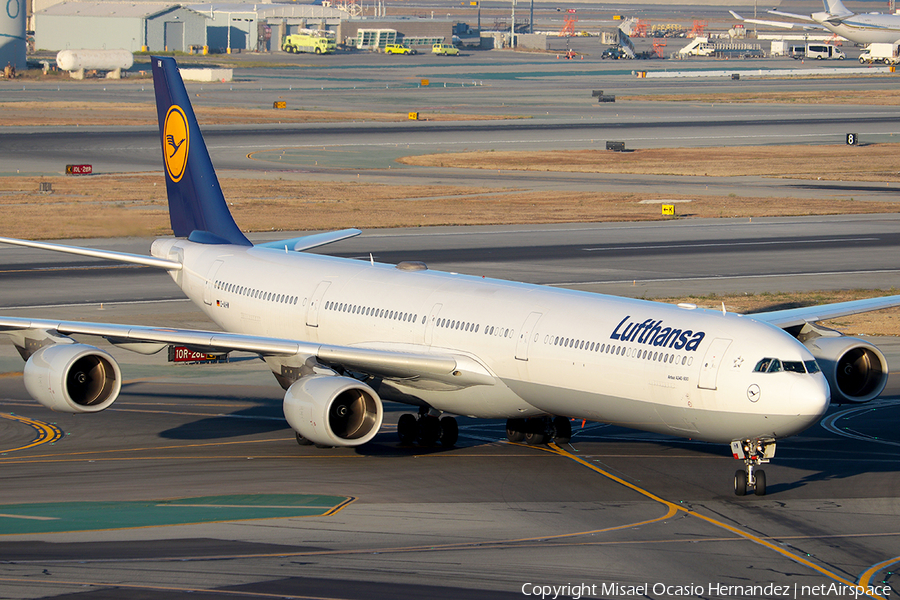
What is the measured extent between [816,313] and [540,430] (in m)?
8.52

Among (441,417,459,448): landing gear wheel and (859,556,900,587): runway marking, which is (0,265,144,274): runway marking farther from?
(859,556,900,587): runway marking

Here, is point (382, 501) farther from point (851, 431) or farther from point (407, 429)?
point (851, 431)

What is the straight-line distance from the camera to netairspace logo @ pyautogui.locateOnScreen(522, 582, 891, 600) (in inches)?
838

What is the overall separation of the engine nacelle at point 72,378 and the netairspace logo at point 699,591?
47.9ft

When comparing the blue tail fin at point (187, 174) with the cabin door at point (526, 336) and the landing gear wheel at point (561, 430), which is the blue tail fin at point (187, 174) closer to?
the landing gear wheel at point (561, 430)

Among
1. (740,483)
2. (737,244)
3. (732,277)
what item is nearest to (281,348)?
(740,483)

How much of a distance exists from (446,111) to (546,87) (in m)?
44.4

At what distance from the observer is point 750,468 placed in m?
28.3

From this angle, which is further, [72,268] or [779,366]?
[72,268]

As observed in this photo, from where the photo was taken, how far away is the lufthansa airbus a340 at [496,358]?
27422 mm

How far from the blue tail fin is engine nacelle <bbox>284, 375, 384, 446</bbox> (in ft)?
43.4

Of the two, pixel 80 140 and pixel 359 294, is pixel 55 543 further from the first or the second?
pixel 80 140

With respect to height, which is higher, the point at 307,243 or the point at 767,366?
the point at 307,243

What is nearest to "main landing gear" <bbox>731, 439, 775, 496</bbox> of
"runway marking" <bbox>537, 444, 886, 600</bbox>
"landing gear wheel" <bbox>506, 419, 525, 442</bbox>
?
"runway marking" <bbox>537, 444, 886, 600</bbox>
